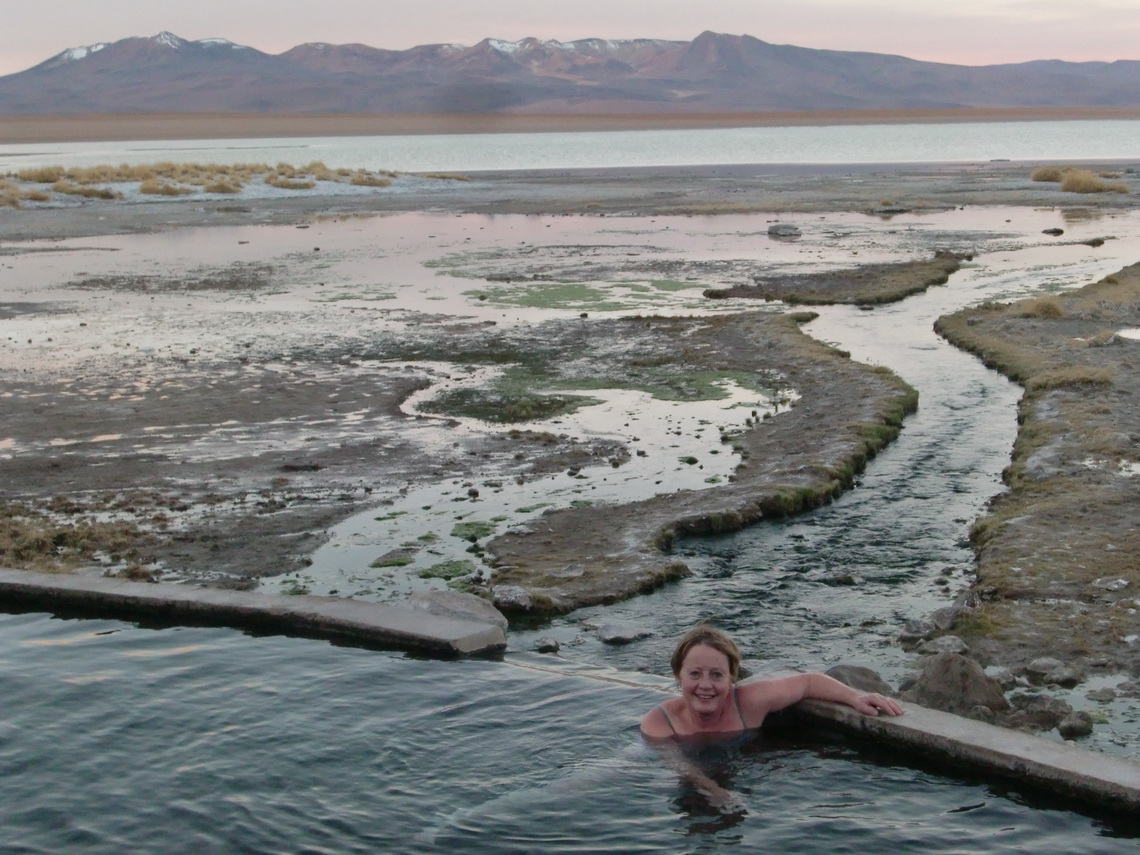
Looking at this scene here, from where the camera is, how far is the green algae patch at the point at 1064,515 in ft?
32.4

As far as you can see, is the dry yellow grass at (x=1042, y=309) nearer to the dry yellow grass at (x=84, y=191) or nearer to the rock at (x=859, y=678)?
the rock at (x=859, y=678)

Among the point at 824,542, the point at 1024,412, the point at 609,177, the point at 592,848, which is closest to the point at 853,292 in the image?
the point at 1024,412

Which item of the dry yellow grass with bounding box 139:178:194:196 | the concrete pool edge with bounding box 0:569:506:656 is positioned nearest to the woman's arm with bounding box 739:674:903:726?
the concrete pool edge with bounding box 0:569:506:656

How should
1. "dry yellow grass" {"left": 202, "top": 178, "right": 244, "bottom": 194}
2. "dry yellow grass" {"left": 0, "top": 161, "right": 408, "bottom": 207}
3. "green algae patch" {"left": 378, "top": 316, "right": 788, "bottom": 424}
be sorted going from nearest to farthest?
"green algae patch" {"left": 378, "top": 316, "right": 788, "bottom": 424}, "dry yellow grass" {"left": 0, "top": 161, "right": 408, "bottom": 207}, "dry yellow grass" {"left": 202, "top": 178, "right": 244, "bottom": 194}

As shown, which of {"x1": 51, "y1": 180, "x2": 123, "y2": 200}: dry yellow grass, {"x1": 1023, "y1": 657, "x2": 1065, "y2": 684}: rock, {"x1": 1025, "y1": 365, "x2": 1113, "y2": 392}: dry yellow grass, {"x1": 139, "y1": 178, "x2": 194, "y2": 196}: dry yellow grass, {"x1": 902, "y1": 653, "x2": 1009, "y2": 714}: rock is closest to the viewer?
{"x1": 902, "y1": 653, "x2": 1009, "y2": 714}: rock

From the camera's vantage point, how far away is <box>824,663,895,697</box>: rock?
8.58 meters

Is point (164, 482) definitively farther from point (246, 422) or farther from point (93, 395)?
point (93, 395)

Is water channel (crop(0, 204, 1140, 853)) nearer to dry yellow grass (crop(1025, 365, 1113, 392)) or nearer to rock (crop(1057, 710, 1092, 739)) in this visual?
rock (crop(1057, 710, 1092, 739))

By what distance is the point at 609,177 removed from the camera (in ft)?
302

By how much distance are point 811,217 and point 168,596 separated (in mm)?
46322

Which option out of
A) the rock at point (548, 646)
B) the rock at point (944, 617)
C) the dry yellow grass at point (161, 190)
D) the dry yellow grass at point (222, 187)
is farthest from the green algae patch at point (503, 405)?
the dry yellow grass at point (222, 187)

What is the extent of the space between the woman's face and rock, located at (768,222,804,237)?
3791 centimetres

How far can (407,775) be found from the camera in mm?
7844

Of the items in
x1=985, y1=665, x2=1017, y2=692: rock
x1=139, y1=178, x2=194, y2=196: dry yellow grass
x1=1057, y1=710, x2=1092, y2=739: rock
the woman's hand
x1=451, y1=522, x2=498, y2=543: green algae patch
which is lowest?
x1=985, y1=665, x2=1017, y2=692: rock
